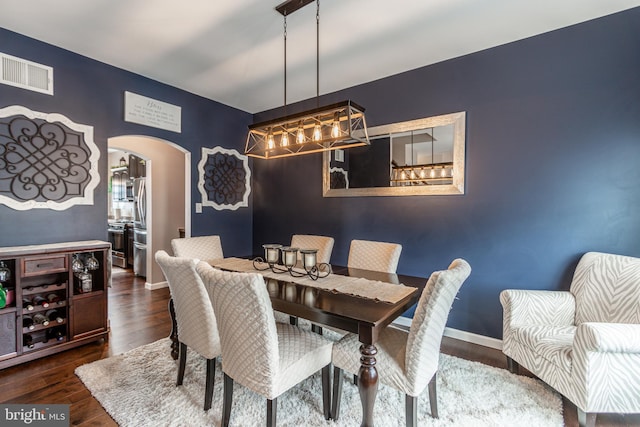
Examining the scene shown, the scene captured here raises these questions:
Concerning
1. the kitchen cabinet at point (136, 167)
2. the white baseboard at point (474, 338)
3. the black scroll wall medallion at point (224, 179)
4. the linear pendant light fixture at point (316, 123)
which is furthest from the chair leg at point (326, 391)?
the kitchen cabinet at point (136, 167)

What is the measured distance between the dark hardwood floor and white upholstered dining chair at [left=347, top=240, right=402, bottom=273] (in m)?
0.95

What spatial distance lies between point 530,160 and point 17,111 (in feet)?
14.3

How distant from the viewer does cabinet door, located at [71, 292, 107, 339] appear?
8.70 feet

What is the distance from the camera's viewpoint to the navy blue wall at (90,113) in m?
2.62

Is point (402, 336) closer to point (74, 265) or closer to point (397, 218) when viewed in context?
point (397, 218)

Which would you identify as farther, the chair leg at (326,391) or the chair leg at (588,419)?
the chair leg at (326,391)

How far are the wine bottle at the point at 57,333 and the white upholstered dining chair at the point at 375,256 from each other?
2.52 meters

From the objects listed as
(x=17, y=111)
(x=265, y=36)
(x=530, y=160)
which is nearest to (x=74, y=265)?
(x=17, y=111)

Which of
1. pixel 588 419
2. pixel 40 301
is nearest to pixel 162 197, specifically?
pixel 40 301

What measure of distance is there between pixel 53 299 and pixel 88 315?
0.97 ft

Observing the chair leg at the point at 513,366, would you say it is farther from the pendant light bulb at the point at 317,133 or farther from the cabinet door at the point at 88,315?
the cabinet door at the point at 88,315

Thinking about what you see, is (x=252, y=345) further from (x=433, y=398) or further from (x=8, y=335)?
(x=8, y=335)

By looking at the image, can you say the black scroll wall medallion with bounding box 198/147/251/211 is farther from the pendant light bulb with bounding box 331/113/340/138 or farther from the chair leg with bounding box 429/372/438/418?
the chair leg with bounding box 429/372/438/418

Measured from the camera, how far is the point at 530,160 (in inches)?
103
